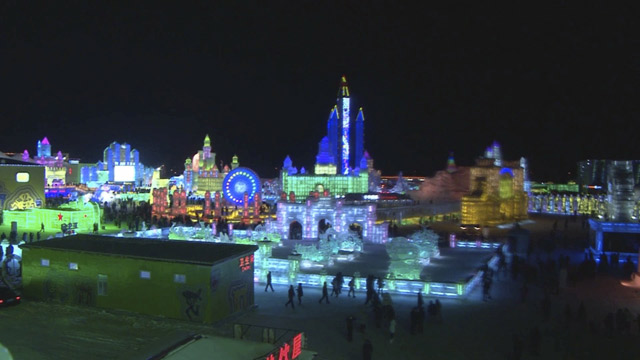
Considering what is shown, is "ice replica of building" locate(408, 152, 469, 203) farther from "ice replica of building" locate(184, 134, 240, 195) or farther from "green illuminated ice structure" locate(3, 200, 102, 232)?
"green illuminated ice structure" locate(3, 200, 102, 232)

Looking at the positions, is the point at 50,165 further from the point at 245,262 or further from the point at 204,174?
the point at 245,262

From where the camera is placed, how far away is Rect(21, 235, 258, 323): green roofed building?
13.3 m

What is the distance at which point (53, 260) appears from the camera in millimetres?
14680

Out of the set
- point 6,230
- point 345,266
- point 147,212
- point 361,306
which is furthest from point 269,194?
point 361,306

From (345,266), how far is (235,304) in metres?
7.35

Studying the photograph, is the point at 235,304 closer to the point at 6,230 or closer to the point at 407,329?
the point at 407,329

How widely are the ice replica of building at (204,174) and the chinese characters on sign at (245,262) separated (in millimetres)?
41365

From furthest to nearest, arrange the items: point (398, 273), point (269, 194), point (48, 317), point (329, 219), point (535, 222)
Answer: point (269, 194) → point (535, 222) → point (329, 219) → point (398, 273) → point (48, 317)

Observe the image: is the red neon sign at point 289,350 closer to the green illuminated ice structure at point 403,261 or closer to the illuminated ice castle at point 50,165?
the green illuminated ice structure at point 403,261

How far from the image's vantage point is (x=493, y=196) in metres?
37.7

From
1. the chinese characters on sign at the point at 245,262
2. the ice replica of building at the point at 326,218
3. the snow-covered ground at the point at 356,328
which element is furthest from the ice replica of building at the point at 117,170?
the chinese characters on sign at the point at 245,262

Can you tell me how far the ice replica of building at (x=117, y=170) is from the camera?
247 ft

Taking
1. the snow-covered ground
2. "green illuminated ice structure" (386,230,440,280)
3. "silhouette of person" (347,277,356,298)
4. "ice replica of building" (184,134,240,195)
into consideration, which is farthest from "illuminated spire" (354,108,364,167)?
the snow-covered ground

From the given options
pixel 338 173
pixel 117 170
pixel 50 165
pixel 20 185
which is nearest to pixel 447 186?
pixel 338 173
